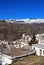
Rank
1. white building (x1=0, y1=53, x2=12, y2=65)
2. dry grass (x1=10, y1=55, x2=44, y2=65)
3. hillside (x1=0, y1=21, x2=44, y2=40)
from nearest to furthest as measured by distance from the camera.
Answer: dry grass (x1=10, y1=55, x2=44, y2=65) < white building (x1=0, y1=53, x2=12, y2=65) < hillside (x1=0, y1=21, x2=44, y2=40)

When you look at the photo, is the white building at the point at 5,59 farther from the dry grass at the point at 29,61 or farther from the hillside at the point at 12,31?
the hillside at the point at 12,31

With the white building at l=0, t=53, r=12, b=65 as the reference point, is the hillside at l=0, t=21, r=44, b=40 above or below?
above

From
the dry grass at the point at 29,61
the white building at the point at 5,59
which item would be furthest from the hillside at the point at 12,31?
the dry grass at the point at 29,61

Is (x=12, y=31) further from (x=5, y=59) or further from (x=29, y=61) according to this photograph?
(x=29, y=61)

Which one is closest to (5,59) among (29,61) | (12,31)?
(29,61)

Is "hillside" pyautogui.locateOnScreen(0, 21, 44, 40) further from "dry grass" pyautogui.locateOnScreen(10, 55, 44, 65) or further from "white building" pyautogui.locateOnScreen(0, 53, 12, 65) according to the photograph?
"dry grass" pyautogui.locateOnScreen(10, 55, 44, 65)

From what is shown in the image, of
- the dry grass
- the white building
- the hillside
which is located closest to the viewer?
the dry grass

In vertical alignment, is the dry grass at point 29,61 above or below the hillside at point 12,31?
below

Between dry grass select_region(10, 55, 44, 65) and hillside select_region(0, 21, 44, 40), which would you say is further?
hillside select_region(0, 21, 44, 40)

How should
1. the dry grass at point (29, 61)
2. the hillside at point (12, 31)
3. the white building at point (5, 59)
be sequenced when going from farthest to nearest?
the hillside at point (12, 31) < the white building at point (5, 59) < the dry grass at point (29, 61)

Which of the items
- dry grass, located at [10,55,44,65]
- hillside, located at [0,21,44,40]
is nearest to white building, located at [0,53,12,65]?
dry grass, located at [10,55,44,65]

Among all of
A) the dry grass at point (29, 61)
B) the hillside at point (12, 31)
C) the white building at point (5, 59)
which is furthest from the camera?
the hillside at point (12, 31)

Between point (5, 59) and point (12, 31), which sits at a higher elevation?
point (12, 31)
